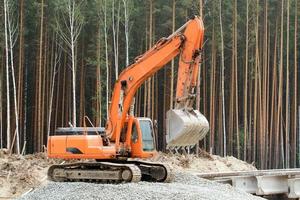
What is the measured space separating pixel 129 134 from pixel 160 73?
21.2m

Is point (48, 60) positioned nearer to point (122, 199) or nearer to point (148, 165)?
point (148, 165)

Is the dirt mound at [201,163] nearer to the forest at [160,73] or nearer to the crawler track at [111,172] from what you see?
the forest at [160,73]

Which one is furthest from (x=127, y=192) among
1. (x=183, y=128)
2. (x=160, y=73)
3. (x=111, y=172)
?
(x=160, y=73)

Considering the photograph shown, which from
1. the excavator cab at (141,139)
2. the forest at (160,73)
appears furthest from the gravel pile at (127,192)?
the forest at (160,73)

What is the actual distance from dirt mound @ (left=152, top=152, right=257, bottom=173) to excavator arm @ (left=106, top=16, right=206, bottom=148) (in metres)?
7.02

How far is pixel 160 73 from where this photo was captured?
34.2 meters

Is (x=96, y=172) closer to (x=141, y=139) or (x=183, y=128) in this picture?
(x=141, y=139)

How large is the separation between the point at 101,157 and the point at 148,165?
3.97 feet

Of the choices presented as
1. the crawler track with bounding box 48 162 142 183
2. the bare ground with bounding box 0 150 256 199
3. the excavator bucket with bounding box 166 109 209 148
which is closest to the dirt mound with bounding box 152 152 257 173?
the bare ground with bounding box 0 150 256 199

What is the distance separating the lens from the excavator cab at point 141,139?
13031 mm

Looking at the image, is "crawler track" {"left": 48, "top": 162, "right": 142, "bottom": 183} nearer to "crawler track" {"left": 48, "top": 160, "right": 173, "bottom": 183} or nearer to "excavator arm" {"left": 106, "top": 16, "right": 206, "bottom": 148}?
"crawler track" {"left": 48, "top": 160, "right": 173, "bottom": 183}

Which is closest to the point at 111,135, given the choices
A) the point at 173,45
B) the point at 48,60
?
the point at 173,45

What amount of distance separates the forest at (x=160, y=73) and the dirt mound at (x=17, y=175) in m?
11.1

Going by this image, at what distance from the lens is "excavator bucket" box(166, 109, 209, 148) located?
11.6 m
